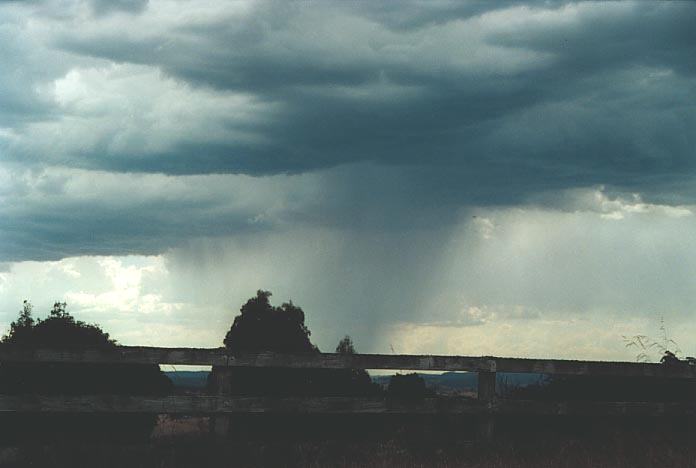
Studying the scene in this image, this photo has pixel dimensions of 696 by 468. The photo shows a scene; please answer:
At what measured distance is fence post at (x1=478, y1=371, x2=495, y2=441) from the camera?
12664mm

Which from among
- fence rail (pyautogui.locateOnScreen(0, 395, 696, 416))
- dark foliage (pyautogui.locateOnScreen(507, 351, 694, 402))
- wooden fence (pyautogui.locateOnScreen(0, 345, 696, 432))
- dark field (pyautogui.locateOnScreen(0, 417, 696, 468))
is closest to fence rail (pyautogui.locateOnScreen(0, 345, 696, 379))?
wooden fence (pyautogui.locateOnScreen(0, 345, 696, 432))

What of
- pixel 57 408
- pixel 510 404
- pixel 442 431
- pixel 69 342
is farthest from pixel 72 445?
pixel 510 404

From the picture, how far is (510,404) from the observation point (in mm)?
12828

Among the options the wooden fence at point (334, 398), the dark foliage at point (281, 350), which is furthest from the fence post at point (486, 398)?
the dark foliage at point (281, 350)

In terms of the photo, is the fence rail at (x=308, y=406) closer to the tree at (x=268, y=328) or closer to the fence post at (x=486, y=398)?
the fence post at (x=486, y=398)

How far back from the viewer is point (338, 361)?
11.8m

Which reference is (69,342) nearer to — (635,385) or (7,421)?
(7,421)

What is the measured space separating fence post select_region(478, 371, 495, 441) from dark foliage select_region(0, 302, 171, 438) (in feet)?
14.6

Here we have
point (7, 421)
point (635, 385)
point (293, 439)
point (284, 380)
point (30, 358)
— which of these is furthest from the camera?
point (635, 385)

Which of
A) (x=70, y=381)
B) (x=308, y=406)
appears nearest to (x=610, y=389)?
(x=308, y=406)

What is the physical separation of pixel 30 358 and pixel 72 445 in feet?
3.93

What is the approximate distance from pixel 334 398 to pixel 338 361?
54 cm

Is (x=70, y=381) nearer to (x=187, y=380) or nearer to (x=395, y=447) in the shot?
(x=187, y=380)

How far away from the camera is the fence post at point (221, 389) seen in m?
11.5
